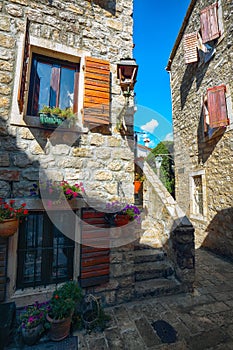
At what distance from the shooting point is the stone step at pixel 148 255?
3648 millimetres

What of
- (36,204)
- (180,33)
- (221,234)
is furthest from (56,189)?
(180,33)

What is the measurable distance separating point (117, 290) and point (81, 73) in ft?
12.8

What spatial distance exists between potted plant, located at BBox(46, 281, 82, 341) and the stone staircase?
4.08 ft

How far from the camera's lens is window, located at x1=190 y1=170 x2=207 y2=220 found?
607 centimetres

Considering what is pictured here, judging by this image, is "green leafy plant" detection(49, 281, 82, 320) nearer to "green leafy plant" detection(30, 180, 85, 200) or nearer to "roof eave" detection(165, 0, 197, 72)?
"green leafy plant" detection(30, 180, 85, 200)

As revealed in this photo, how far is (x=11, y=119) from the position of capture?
2.62 meters

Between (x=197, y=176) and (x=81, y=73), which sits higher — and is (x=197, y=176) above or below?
below

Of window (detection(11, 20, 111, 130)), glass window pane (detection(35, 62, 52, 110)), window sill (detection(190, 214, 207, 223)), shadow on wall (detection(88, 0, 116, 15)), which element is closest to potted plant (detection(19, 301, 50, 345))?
window (detection(11, 20, 111, 130))

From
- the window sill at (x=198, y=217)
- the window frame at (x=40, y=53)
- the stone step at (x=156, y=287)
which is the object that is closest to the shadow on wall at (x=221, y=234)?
the window sill at (x=198, y=217)

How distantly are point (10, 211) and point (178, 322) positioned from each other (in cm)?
296

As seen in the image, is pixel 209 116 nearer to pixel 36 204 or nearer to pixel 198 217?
pixel 198 217

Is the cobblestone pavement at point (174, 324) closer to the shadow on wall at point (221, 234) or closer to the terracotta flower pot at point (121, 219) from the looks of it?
the terracotta flower pot at point (121, 219)

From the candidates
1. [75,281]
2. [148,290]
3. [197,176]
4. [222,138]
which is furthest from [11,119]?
[197,176]

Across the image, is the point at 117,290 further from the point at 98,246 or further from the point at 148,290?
the point at 98,246
